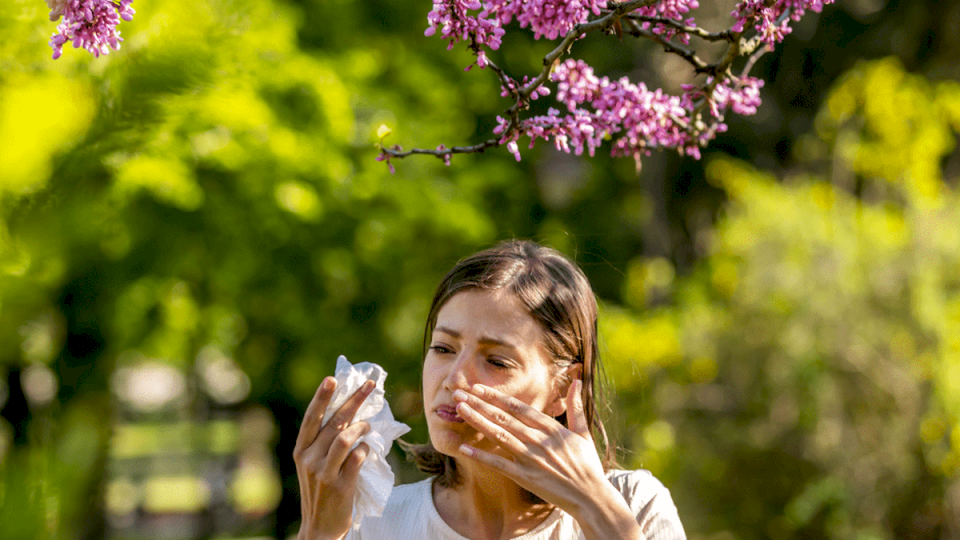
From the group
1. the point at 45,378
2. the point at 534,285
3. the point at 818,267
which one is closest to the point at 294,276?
the point at 45,378

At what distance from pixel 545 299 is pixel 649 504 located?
1.88 feet

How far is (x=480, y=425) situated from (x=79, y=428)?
0.99 meters

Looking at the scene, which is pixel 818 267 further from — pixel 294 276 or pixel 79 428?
pixel 79 428

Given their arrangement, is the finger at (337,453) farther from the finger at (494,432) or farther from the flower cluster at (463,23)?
the flower cluster at (463,23)

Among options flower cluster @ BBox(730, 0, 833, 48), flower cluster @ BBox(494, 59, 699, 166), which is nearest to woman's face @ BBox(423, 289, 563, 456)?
flower cluster @ BBox(494, 59, 699, 166)

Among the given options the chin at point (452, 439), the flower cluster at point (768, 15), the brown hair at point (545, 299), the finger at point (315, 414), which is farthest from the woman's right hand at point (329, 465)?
the flower cluster at point (768, 15)

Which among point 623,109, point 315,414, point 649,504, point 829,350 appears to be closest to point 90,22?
point 315,414

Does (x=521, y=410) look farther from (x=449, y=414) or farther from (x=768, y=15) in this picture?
(x=768, y=15)

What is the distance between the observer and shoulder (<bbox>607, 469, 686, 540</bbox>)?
192cm

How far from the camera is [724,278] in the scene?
672 centimetres

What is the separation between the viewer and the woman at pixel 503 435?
5.36 feet

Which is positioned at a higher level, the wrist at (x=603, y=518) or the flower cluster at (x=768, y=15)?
the flower cluster at (x=768, y=15)

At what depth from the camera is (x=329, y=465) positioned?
5.72 ft

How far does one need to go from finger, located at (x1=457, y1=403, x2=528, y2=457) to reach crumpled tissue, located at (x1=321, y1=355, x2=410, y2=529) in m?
0.29
